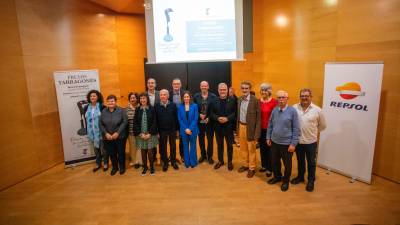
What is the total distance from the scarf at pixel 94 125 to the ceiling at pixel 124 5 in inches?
106

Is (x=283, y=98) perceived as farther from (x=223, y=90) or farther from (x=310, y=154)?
(x=223, y=90)

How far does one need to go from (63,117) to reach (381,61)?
5211 mm

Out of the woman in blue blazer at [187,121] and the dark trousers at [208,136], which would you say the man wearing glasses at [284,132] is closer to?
the dark trousers at [208,136]

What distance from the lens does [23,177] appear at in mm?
4434

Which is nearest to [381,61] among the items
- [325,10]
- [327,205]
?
[325,10]

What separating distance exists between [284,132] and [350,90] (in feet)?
4.45

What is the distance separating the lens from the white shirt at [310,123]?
3.65 metres

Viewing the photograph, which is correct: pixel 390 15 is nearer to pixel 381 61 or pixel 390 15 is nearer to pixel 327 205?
pixel 381 61

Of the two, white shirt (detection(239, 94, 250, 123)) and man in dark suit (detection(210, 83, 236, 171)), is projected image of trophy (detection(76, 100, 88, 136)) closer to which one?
man in dark suit (detection(210, 83, 236, 171))

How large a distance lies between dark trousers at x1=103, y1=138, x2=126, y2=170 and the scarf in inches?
10.5

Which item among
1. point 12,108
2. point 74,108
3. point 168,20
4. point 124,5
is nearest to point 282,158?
point 168,20

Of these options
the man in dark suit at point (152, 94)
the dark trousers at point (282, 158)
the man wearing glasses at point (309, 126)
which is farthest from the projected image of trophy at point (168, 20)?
the dark trousers at point (282, 158)

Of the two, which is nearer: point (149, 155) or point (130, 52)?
point (149, 155)

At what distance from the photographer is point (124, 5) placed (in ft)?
20.3
